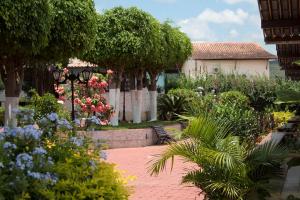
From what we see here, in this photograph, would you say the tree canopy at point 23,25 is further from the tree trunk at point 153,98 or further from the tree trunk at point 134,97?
the tree trunk at point 153,98

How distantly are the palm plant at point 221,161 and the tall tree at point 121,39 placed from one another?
37.6 ft

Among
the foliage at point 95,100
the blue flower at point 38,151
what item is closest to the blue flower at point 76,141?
the blue flower at point 38,151

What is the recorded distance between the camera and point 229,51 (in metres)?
54.4

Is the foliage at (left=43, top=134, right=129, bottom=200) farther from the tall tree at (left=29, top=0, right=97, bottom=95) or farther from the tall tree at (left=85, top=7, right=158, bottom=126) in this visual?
the tall tree at (left=85, top=7, right=158, bottom=126)

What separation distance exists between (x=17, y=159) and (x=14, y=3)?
740cm

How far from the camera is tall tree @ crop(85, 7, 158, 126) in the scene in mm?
18750

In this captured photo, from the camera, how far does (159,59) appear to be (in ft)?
71.6

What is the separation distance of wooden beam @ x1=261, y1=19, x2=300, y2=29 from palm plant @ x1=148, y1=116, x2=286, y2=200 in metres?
6.75

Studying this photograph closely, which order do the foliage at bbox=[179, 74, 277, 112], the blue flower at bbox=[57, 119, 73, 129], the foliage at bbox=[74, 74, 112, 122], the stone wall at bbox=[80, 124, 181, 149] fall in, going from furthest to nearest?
the foliage at bbox=[179, 74, 277, 112] → the foliage at bbox=[74, 74, 112, 122] → the stone wall at bbox=[80, 124, 181, 149] → the blue flower at bbox=[57, 119, 73, 129]

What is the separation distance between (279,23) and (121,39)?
628 cm

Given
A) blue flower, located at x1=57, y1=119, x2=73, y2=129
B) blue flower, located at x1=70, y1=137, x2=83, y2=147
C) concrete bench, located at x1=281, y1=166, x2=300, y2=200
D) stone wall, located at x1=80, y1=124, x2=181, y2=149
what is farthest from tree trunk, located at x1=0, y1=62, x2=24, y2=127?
blue flower, located at x1=70, y1=137, x2=83, y2=147

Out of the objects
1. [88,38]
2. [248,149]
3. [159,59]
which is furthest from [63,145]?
[159,59]

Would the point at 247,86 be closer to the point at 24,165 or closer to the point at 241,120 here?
the point at 241,120

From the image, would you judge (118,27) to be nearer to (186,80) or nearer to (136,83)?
(136,83)
